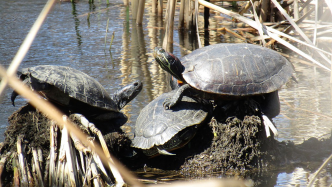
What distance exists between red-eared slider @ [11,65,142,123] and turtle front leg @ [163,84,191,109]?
0.56 meters

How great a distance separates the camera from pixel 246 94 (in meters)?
3.50

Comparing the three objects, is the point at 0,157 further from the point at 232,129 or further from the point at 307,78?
the point at 307,78

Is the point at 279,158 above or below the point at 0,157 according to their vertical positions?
below

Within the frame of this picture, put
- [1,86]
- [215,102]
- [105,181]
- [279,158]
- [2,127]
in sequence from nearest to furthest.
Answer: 1. [1,86]
2. [105,181]
3. [279,158]
4. [215,102]
5. [2,127]

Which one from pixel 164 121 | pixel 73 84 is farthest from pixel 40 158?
pixel 164 121

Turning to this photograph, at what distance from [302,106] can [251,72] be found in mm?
1728

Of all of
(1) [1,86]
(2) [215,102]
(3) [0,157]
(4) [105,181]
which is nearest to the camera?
(1) [1,86]

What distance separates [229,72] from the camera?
363 cm

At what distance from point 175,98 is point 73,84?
1032mm

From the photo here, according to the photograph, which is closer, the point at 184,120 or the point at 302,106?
the point at 184,120

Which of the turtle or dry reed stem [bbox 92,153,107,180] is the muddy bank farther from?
dry reed stem [bbox 92,153,107,180]

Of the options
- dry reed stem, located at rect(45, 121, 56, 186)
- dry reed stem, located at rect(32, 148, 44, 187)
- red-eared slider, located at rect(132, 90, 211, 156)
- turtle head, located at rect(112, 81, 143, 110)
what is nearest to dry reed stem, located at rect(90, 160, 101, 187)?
dry reed stem, located at rect(45, 121, 56, 186)

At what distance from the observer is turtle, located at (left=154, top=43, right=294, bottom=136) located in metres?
3.55

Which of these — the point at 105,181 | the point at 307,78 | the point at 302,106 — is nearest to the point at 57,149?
the point at 105,181
